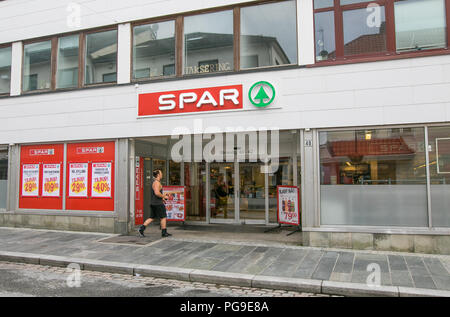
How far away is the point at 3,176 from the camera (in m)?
11.4

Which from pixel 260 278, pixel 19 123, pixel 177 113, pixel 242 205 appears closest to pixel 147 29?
pixel 177 113

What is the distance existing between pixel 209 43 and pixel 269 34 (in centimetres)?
167

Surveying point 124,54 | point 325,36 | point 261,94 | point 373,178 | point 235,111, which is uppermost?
point 124,54

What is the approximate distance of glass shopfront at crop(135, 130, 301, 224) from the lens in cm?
1120

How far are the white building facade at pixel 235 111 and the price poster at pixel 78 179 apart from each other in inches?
1.4

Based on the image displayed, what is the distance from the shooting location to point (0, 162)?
37.9ft

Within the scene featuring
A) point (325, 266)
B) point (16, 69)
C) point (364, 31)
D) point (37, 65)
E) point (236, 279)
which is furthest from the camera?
point (16, 69)

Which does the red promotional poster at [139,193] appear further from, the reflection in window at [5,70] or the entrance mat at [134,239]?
the reflection in window at [5,70]

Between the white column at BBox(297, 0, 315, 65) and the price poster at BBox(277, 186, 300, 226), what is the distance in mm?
3608

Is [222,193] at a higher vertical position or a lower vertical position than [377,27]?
lower

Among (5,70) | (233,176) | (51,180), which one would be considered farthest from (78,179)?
(5,70)

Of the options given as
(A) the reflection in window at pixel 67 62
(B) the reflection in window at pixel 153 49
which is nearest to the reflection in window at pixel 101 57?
(A) the reflection in window at pixel 67 62

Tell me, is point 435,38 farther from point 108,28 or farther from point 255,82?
point 108,28

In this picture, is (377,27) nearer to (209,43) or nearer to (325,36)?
(325,36)
